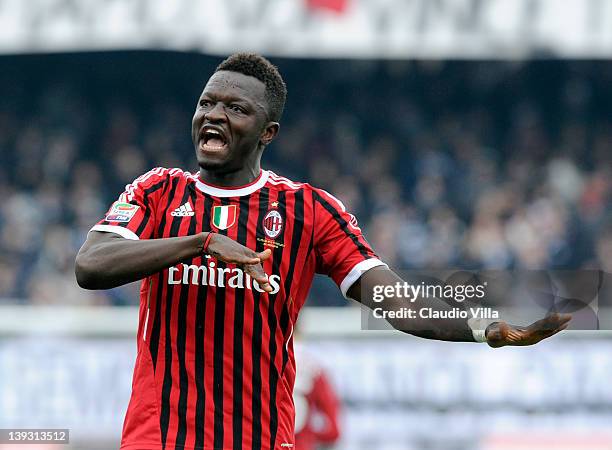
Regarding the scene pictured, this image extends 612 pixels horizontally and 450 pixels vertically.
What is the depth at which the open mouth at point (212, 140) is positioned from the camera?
13.8 feet

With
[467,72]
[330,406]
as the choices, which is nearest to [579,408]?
[330,406]

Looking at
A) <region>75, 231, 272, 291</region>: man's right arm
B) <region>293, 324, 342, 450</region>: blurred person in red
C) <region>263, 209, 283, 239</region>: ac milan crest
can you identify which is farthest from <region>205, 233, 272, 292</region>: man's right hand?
<region>293, 324, 342, 450</region>: blurred person in red

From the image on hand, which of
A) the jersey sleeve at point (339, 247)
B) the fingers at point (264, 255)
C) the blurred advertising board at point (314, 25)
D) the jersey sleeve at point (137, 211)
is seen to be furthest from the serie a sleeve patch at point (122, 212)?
the blurred advertising board at point (314, 25)

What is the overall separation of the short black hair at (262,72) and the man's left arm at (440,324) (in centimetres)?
71

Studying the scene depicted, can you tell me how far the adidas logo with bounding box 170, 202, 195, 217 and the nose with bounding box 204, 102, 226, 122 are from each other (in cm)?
32

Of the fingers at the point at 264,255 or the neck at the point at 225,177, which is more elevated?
the neck at the point at 225,177

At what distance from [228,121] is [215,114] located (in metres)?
0.06

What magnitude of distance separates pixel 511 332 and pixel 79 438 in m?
7.71

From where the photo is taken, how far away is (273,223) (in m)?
4.29

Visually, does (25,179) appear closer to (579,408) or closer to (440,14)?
(440,14)

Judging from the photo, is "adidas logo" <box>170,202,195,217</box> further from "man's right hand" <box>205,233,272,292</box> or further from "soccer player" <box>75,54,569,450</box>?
"man's right hand" <box>205,233,272,292</box>

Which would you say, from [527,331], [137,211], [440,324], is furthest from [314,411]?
[527,331]

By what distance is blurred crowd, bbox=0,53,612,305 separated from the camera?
13.2 meters

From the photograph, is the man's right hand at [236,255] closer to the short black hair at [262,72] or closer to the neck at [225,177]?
the neck at [225,177]
